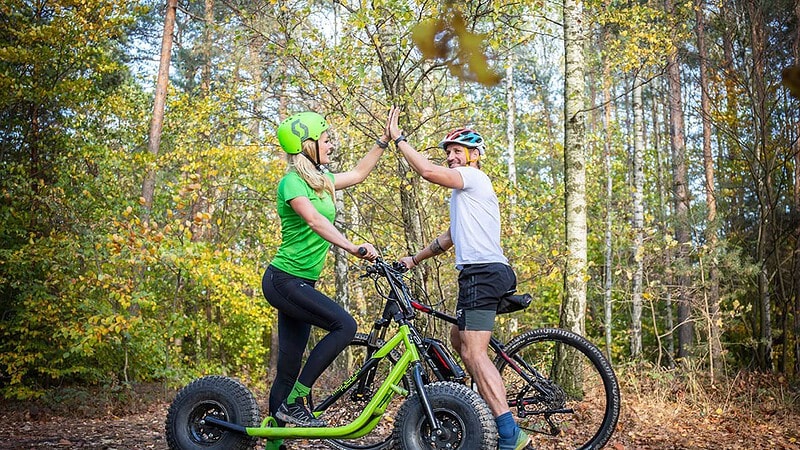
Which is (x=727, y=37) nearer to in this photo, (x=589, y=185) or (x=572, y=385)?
(x=572, y=385)

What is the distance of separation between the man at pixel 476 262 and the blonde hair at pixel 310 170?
479 millimetres

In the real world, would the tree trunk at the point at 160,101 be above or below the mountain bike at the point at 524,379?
above

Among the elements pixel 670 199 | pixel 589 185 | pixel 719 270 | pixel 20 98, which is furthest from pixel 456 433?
pixel 589 185

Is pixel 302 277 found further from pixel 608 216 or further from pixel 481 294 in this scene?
pixel 608 216

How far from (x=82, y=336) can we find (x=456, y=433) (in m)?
7.90

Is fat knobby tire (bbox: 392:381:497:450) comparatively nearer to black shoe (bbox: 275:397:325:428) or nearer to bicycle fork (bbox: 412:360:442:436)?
bicycle fork (bbox: 412:360:442:436)

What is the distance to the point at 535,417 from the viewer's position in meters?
4.64

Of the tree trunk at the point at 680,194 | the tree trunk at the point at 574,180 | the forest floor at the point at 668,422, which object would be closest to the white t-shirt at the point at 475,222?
the forest floor at the point at 668,422

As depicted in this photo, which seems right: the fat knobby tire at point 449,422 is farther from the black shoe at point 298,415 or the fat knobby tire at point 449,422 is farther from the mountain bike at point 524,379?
the black shoe at point 298,415

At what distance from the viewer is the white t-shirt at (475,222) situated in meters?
4.20

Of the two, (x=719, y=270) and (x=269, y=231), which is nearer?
(x=719, y=270)

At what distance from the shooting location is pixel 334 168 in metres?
10.5

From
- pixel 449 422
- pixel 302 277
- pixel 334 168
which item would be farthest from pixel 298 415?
pixel 334 168

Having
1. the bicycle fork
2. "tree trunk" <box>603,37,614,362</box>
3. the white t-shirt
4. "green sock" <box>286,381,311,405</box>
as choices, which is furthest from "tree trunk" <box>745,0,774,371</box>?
"green sock" <box>286,381,311,405</box>
